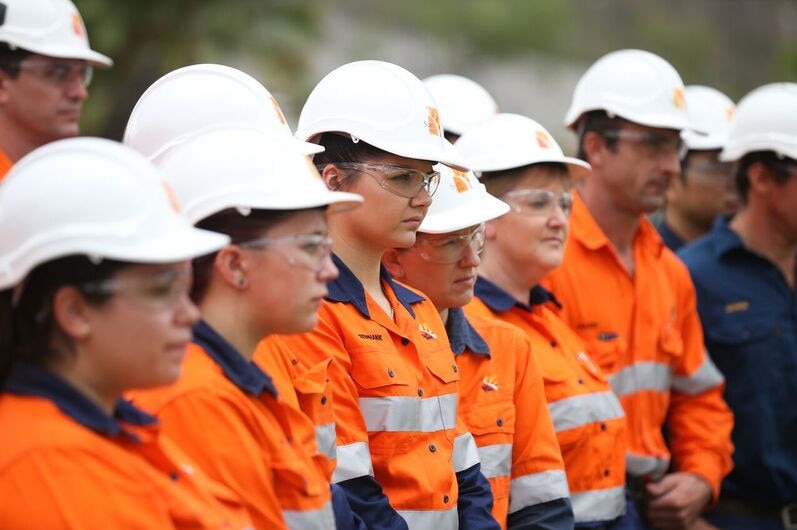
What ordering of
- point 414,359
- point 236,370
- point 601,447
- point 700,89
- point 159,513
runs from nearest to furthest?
1. point 159,513
2. point 236,370
3. point 414,359
4. point 601,447
5. point 700,89

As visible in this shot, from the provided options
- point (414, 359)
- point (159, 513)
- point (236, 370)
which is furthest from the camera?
point (414, 359)

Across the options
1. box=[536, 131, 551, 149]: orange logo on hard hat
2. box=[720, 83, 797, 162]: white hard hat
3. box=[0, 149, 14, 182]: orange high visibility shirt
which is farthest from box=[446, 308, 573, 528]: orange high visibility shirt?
box=[720, 83, 797, 162]: white hard hat

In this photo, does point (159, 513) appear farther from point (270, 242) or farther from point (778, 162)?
point (778, 162)

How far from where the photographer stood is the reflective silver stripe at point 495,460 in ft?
14.3

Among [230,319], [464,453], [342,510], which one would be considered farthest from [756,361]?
[230,319]

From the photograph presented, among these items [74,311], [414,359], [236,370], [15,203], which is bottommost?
[414,359]

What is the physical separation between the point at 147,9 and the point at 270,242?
12114 millimetres

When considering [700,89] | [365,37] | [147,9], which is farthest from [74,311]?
[365,37]

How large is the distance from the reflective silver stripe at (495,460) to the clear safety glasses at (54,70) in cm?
237

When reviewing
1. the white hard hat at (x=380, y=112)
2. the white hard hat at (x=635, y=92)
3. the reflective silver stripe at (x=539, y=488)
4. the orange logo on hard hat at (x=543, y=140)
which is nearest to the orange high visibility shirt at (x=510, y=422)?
the reflective silver stripe at (x=539, y=488)

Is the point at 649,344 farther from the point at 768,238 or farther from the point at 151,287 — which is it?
the point at 151,287

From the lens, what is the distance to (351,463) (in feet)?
11.8

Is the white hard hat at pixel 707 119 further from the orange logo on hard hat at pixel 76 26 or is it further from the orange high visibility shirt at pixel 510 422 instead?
the orange logo on hard hat at pixel 76 26

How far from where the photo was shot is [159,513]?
97.2 inches
